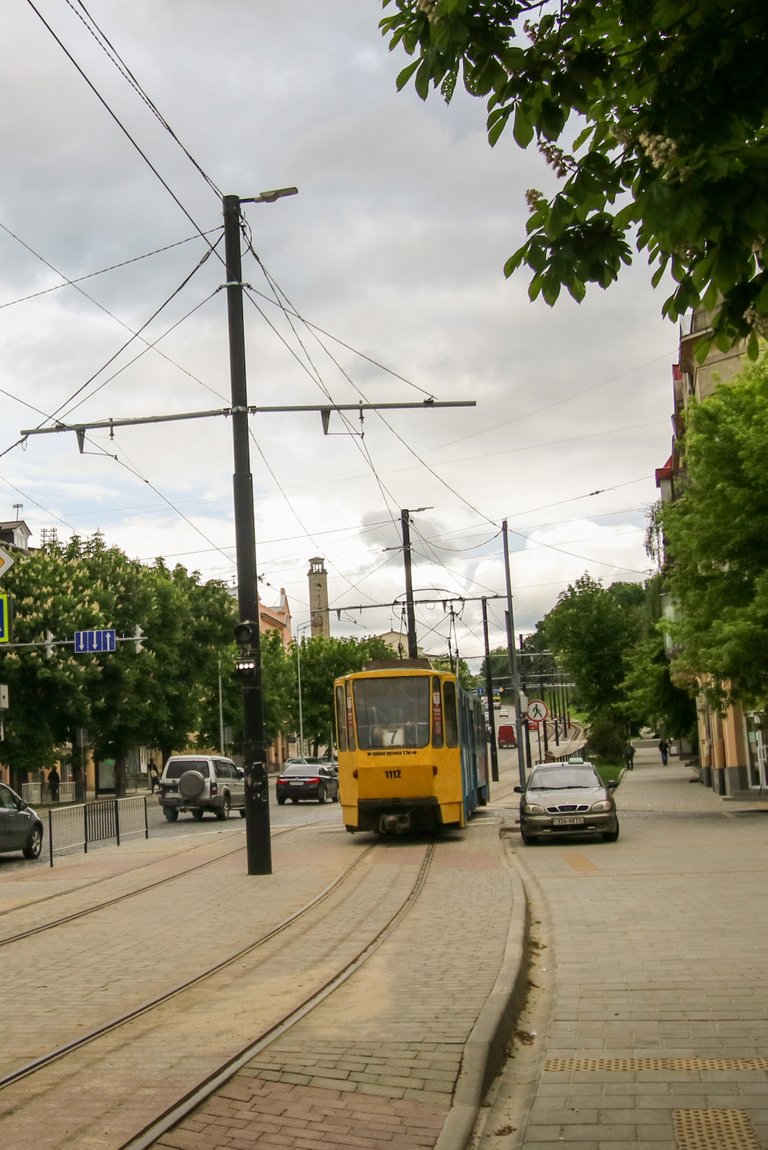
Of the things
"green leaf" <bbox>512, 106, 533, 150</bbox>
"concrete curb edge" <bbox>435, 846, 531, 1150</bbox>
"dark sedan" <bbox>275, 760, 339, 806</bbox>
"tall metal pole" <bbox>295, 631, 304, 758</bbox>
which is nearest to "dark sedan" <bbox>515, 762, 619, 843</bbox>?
"concrete curb edge" <bbox>435, 846, 531, 1150</bbox>

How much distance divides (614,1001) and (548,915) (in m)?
4.73

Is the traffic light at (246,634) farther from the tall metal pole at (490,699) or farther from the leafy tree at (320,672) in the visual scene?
the leafy tree at (320,672)

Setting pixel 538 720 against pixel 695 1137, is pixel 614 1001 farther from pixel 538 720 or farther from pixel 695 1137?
pixel 538 720

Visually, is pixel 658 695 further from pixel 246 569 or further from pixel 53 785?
pixel 53 785

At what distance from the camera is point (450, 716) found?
23469 millimetres

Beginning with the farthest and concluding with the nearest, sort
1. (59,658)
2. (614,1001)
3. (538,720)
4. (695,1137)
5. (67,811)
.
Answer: (59,658) → (538,720) → (67,811) → (614,1001) → (695,1137)

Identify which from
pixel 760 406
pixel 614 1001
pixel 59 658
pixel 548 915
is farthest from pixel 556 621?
pixel 614 1001

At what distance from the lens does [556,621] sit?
213ft

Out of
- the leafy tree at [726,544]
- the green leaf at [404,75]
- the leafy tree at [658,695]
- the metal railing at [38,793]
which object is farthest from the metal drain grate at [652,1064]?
the metal railing at [38,793]

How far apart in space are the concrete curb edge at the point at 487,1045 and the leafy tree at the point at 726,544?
1498 centimetres

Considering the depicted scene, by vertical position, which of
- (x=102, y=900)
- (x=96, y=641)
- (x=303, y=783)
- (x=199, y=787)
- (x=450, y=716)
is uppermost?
(x=96, y=641)

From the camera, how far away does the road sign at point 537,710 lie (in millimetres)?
A: 34938

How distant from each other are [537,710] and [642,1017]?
27772 millimetres

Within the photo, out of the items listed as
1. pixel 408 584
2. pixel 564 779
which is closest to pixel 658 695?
pixel 408 584
